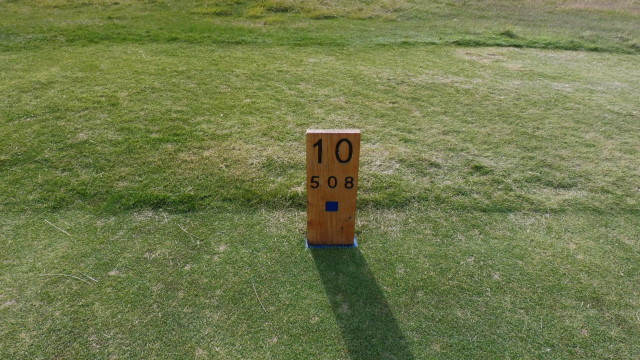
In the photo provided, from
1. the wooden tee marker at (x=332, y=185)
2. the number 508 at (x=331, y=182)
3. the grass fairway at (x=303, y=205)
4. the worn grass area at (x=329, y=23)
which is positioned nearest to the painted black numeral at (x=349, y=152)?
the wooden tee marker at (x=332, y=185)

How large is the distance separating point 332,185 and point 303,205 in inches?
33.4

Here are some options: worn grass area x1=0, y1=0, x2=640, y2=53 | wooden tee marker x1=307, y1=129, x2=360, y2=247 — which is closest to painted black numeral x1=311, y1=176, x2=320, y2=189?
wooden tee marker x1=307, y1=129, x2=360, y2=247

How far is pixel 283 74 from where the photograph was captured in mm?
6754

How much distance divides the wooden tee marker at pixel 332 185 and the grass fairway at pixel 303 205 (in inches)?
6.1

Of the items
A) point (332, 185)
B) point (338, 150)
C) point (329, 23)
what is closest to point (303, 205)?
point (332, 185)

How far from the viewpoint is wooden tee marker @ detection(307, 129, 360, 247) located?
2.80 metres

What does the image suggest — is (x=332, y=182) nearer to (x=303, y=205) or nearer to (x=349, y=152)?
(x=349, y=152)

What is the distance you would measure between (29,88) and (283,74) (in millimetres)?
3469

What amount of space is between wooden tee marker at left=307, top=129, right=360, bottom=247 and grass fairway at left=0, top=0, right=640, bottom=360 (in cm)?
15

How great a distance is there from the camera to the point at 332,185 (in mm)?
3027

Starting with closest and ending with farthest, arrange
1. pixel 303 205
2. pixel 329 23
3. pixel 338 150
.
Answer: pixel 338 150 → pixel 303 205 → pixel 329 23

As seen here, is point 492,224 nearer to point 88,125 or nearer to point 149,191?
point 149,191

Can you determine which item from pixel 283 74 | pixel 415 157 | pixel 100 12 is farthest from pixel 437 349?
pixel 100 12

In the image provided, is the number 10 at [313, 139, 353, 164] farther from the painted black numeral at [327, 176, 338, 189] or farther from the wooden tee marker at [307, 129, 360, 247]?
the painted black numeral at [327, 176, 338, 189]
